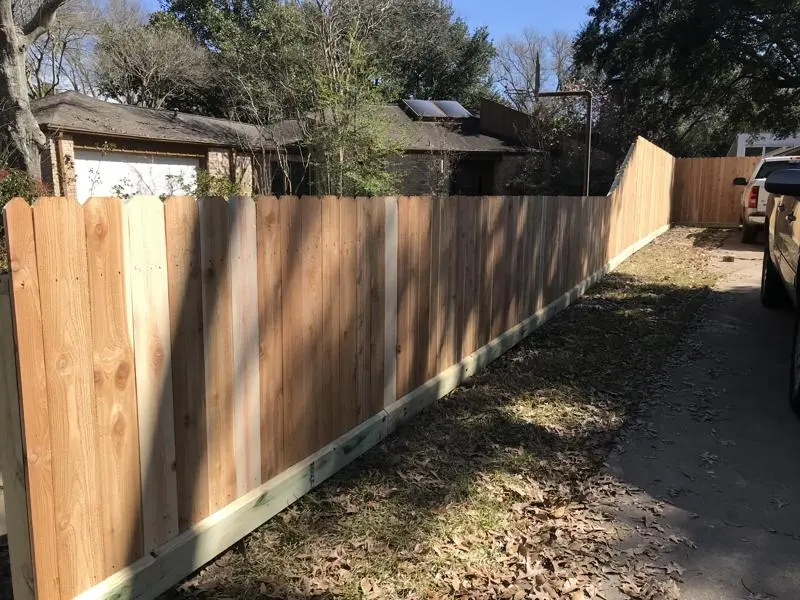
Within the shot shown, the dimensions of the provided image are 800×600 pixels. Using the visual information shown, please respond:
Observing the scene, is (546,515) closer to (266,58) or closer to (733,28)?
(266,58)

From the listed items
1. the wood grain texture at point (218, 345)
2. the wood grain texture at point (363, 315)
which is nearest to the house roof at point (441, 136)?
the wood grain texture at point (363, 315)

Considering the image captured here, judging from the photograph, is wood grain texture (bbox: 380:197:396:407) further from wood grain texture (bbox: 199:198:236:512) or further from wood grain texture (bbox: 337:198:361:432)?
wood grain texture (bbox: 199:198:236:512)

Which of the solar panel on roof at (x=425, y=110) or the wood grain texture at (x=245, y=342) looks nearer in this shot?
the wood grain texture at (x=245, y=342)

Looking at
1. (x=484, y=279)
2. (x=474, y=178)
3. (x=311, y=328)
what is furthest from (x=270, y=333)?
(x=474, y=178)

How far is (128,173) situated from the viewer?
17797 millimetres

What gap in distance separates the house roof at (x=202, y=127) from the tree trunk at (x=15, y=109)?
4.74ft

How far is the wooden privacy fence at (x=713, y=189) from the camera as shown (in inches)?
727

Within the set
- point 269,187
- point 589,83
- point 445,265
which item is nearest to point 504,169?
point 589,83

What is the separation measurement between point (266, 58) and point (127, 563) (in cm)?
2139

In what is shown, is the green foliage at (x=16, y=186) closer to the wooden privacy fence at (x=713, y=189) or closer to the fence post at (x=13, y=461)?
the fence post at (x=13, y=461)

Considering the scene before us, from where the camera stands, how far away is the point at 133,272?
7.72 ft

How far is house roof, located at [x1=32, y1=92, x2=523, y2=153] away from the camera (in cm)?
1695

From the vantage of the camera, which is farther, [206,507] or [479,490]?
[479,490]

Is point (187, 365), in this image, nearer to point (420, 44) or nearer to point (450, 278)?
point (450, 278)
